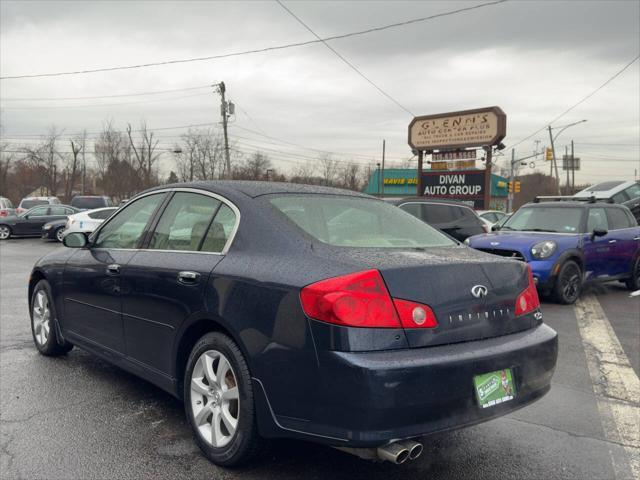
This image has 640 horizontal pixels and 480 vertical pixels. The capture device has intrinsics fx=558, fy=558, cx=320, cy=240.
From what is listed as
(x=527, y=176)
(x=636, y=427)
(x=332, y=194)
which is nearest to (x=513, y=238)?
(x=636, y=427)

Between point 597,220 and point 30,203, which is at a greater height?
point 30,203

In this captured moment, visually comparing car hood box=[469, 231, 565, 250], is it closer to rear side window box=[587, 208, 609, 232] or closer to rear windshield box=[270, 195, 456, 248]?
rear side window box=[587, 208, 609, 232]

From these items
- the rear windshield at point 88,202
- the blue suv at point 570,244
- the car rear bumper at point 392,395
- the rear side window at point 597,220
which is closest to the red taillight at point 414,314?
the car rear bumper at point 392,395

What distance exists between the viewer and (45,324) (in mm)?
5148

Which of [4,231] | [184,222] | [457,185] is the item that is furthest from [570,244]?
[4,231]

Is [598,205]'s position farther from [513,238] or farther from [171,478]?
[171,478]

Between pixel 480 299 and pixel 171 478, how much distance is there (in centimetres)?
186

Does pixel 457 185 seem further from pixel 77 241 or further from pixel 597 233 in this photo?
pixel 77 241

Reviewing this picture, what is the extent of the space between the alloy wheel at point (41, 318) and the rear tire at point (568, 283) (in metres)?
6.67

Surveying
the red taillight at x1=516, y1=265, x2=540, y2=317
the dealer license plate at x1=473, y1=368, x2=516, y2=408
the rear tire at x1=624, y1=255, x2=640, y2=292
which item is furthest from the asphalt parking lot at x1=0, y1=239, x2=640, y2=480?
the rear tire at x1=624, y1=255, x2=640, y2=292

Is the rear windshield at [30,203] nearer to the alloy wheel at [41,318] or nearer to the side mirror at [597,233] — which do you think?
the alloy wheel at [41,318]

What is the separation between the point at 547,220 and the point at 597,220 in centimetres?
82

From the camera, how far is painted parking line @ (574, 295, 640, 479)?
3380 millimetres

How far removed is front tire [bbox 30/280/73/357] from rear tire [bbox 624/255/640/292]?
29.7 feet
